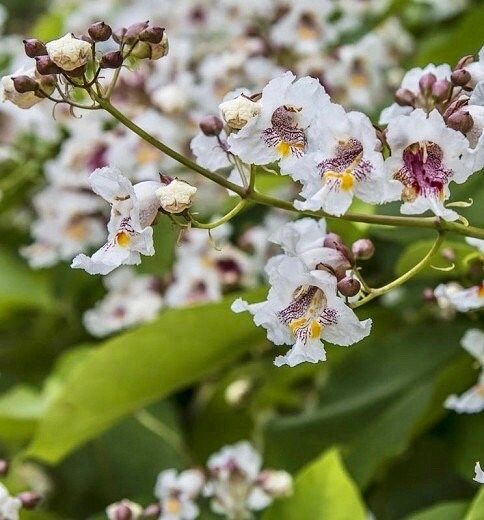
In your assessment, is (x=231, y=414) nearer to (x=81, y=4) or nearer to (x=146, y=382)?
(x=146, y=382)

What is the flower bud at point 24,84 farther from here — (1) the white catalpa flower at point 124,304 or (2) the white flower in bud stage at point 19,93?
(1) the white catalpa flower at point 124,304

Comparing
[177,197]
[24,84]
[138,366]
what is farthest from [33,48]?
[138,366]

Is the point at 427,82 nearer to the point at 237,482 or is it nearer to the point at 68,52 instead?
the point at 68,52

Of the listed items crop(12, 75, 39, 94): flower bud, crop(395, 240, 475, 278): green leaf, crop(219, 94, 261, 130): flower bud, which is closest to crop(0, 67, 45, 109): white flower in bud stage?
crop(12, 75, 39, 94): flower bud

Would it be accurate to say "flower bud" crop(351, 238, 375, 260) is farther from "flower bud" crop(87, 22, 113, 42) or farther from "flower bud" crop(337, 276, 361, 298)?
"flower bud" crop(87, 22, 113, 42)

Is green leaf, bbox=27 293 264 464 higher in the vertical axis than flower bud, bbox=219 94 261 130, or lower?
lower

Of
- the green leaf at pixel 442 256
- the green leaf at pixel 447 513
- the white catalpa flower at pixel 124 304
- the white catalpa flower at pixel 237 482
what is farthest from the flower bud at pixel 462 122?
the white catalpa flower at pixel 124 304
